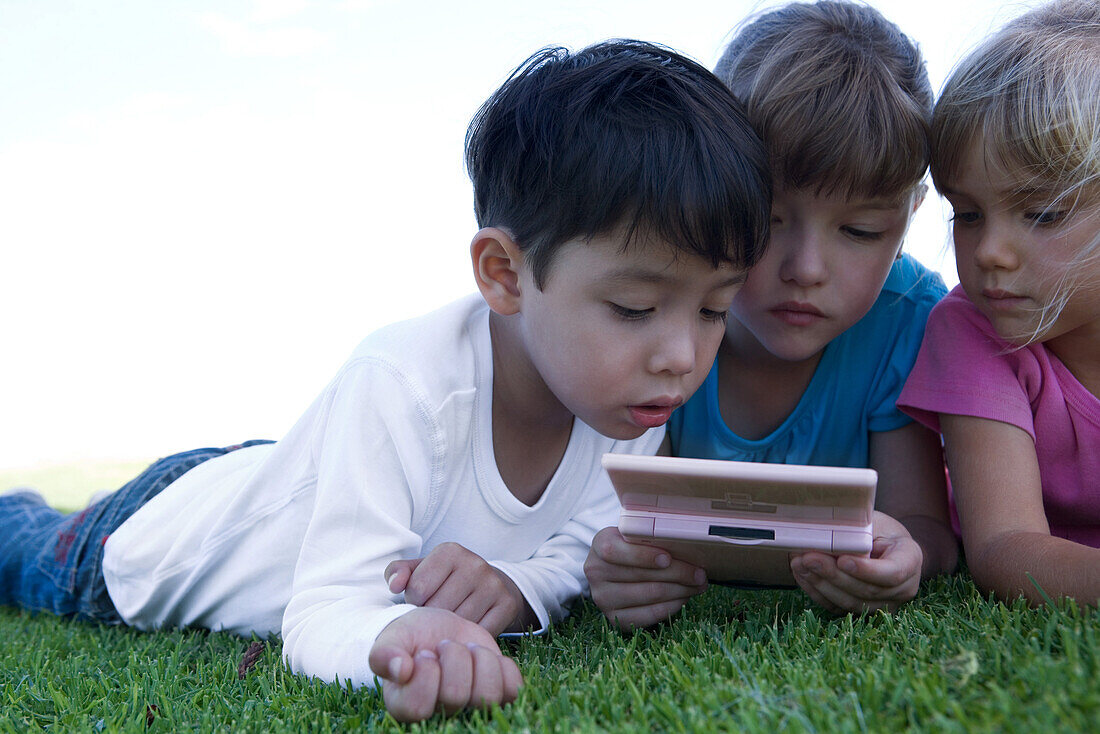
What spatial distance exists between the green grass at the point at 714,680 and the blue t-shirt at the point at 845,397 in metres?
0.58

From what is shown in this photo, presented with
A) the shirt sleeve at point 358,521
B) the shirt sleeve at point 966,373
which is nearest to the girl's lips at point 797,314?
the shirt sleeve at point 966,373

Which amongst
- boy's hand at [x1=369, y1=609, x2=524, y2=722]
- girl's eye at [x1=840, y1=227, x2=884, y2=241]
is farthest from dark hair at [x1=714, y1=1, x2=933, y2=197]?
boy's hand at [x1=369, y1=609, x2=524, y2=722]

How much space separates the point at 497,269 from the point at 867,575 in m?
1.12

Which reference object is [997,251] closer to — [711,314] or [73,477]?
[711,314]

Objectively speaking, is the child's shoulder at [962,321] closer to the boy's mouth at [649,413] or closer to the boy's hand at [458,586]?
the boy's mouth at [649,413]

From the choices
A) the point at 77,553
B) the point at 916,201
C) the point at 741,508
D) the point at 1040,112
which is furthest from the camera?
the point at 77,553

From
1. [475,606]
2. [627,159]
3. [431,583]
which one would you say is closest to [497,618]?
[475,606]

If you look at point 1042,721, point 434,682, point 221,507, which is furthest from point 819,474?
point 221,507

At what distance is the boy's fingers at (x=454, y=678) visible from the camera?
155cm

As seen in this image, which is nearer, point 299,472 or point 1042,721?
point 1042,721

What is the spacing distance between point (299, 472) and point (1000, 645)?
1.79 meters

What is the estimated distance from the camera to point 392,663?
1.54m

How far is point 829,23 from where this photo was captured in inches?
105

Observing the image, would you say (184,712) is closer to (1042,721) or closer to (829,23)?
(1042,721)
